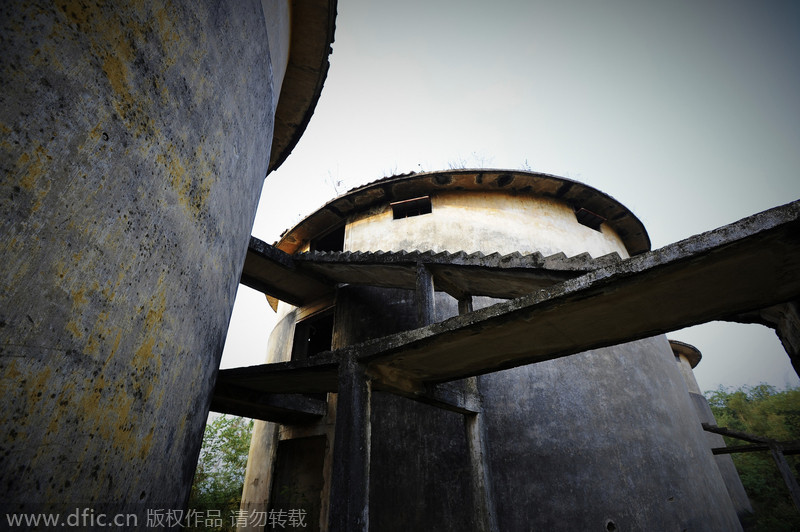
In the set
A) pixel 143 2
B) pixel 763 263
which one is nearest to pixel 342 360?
pixel 143 2

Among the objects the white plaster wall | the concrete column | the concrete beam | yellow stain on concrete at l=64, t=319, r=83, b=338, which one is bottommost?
yellow stain on concrete at l=64, t=319, r=83, b=338

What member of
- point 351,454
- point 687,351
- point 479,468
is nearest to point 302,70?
point 351,454

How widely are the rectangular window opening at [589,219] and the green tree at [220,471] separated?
1338 cm

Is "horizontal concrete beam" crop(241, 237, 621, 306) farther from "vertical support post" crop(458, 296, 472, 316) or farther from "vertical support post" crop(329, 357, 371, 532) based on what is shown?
"vertical support post" crop(329, 357, 371, 532)

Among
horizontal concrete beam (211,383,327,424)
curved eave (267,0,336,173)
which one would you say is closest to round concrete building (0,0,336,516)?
curved eave (267,0,336,173)

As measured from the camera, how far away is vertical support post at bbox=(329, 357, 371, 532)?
343cm

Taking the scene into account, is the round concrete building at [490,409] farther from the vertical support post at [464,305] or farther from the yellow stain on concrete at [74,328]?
the yellow stain on concrete at [74,328]

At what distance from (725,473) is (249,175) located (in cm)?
2350

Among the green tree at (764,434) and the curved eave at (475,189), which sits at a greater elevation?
the curved eave at (475,189)

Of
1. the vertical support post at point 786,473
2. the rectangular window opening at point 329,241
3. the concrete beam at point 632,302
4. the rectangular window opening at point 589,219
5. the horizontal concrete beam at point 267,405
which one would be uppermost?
the rectangular window opening at point 329,241

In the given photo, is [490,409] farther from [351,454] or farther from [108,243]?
[108,243]

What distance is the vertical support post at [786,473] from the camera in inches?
394

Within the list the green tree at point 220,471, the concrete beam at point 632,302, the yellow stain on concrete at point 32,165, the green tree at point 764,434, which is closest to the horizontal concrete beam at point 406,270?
the concrete beam at point 632,302

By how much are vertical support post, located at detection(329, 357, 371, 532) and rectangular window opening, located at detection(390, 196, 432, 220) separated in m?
5.99
